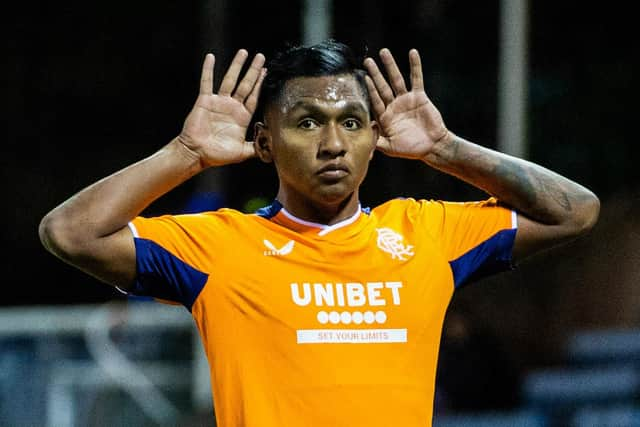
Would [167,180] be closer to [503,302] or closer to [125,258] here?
[125,258]

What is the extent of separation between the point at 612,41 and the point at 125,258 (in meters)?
6.00

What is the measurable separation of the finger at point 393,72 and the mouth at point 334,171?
39 cm

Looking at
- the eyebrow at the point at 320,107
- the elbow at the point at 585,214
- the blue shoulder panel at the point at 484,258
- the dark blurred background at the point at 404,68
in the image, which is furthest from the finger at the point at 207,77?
the dark blurred background at the point at 404,68

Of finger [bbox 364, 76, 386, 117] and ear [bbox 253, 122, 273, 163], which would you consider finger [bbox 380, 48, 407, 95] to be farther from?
ear [bbox 253, 122, 273, 163]

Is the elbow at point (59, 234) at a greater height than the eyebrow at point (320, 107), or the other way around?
the eyebrow at point (320, 107)

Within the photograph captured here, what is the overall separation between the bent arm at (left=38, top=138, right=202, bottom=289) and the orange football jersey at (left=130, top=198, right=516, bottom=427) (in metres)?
0.05

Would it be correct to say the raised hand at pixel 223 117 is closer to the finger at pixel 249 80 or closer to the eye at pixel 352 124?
the finger at pixel 249 80

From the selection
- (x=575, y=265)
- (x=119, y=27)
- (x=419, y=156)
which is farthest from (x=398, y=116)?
(x=119, y=27)

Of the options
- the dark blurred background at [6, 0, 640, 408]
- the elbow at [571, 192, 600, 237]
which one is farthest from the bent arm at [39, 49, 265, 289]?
the dark blurred background at [6, 0, 640, 408]

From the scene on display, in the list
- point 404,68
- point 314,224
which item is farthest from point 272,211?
point 404,68

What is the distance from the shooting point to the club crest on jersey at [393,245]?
354 centimetres

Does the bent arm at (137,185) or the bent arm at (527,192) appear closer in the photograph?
the bent arm at (137,185)

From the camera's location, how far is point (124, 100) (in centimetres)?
1156

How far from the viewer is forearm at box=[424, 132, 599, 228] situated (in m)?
3.63
